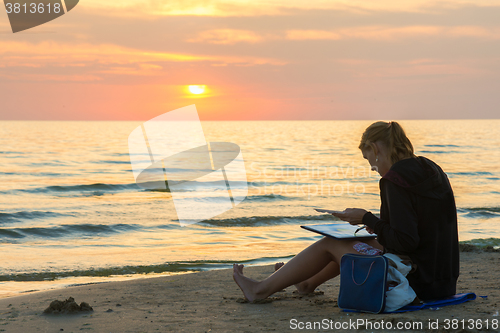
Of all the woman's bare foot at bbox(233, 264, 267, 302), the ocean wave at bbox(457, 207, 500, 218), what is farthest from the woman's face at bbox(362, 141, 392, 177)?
the ocean wave at bbox(457, 207, 500, 218)

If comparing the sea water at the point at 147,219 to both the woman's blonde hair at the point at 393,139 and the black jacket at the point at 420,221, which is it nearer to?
the woman's blonde hair at the point at 393,139

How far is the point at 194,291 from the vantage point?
470cm

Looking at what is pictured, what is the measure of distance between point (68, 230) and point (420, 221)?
8.51m

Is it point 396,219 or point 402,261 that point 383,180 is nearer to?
point 396,219

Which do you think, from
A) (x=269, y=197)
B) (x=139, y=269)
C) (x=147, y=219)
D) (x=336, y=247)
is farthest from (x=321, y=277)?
(x=269, y=197)

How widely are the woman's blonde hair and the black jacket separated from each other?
0.33 ft

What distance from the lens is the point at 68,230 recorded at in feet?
32.6

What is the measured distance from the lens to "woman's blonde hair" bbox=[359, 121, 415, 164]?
10.1 ft

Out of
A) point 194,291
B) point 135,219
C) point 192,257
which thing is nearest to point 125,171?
point 135,219

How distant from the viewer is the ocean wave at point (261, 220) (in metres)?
10.8

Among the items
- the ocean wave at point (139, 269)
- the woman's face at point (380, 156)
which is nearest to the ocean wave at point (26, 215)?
the ocean wave at point (139, 269)

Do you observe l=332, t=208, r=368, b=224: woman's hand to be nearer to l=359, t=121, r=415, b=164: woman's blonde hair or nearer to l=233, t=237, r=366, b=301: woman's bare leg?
l=233, t=237, r=366, b=301: woman's bare leg

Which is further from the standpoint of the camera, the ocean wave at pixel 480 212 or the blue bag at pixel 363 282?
the ocean wave at pixel 480 212

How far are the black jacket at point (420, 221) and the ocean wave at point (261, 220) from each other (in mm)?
7737
